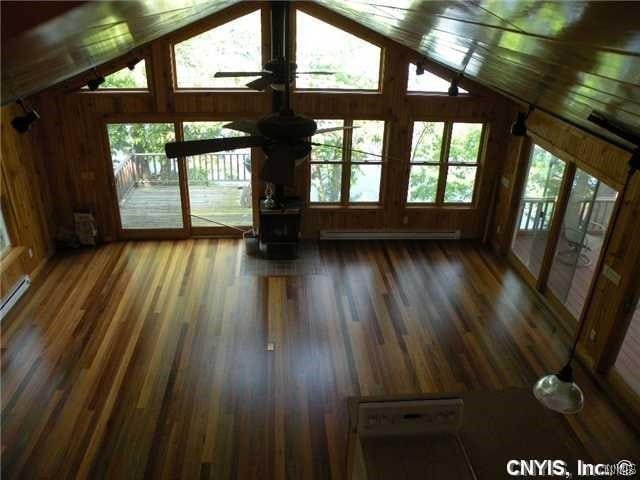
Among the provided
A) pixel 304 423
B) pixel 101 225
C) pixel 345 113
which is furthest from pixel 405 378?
pixel 101 225

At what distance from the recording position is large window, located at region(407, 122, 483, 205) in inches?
302

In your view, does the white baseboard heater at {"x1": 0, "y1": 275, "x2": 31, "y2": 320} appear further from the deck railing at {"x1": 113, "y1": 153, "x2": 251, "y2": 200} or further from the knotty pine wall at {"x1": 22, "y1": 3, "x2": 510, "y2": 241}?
the deck railing at {"x1": 113, "y1": 153, "x2": 251, "y2": 200}

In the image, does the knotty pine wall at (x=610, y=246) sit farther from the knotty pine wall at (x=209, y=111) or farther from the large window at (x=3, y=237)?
the large window at (x=3, y=237)

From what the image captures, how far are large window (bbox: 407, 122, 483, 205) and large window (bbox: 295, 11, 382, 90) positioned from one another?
116 cm

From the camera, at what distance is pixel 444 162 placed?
7812 mm

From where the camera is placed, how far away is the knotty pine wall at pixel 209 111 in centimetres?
684

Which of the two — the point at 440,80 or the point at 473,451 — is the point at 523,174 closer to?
the point at 440,80

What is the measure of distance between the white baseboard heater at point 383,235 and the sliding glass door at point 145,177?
255 cm

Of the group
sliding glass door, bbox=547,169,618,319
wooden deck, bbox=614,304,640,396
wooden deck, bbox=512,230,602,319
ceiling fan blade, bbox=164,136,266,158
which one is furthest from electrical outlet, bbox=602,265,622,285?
ceiling fan blade, bbox=164,136,266,158

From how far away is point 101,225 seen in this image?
771 centimetres

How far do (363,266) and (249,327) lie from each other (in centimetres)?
228

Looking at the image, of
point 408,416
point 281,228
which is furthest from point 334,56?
point 408,416

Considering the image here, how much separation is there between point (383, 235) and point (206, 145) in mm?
5415

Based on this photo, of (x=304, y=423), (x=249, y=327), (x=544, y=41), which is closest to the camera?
(x=544, y=41)
